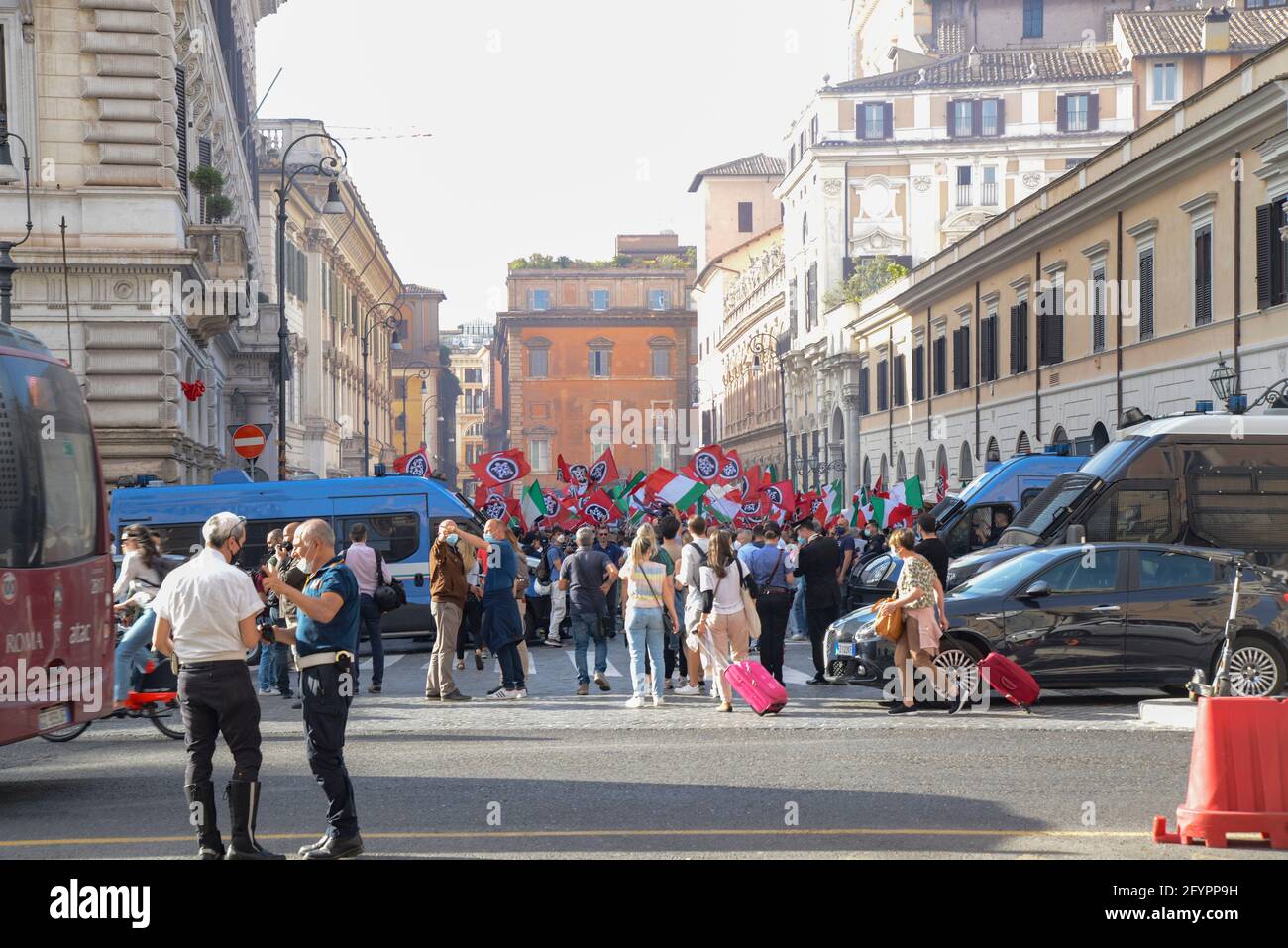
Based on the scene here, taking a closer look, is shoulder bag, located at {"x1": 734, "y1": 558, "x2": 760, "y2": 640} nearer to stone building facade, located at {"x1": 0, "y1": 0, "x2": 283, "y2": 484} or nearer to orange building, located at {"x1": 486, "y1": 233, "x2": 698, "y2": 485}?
stone building facade, located at {"x1": 0, "y1": 0, "x2": 283, "y2": 484}

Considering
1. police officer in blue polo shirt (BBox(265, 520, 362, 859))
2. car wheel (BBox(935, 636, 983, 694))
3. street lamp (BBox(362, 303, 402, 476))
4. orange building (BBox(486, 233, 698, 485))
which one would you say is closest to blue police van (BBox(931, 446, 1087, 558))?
car wheel (BBox(935, 636, 983, 694))

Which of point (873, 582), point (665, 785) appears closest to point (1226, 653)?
point (665, 785)

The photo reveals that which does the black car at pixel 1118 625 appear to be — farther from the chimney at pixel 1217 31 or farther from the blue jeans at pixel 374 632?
the chimney at pixel 1217 31

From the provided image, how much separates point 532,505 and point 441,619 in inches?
786

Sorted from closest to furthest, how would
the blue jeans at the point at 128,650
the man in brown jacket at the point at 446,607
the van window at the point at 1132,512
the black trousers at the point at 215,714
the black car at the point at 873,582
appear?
1. the black trousers at the point at 215,714
2. the blue jeans at the point at 128,650
3. the man in brown jacket at the point at 446,607
4. the black car at the point at 873,582
5. the van window at the point at 1132,512

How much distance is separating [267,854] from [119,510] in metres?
18.4

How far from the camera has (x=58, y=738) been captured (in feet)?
47.7

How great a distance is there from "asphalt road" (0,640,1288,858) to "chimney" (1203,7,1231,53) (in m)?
55.7

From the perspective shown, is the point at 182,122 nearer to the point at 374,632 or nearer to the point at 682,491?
the point at 682,491

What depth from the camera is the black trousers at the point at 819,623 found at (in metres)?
19.1

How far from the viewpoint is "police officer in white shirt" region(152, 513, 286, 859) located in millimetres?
8883

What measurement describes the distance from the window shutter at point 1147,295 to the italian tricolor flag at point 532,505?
12.8 meters

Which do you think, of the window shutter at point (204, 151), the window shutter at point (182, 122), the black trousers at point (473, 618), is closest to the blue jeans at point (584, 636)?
the black trousers at point (473, 618)
